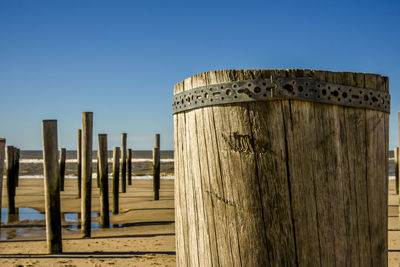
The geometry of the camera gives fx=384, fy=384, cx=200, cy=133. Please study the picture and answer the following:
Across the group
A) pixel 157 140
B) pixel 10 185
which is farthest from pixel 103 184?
pixel 157 140

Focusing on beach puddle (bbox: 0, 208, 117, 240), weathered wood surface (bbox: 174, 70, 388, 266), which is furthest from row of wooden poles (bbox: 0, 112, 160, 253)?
weathered wood surface (bbox: 174, 70, 388, 266)

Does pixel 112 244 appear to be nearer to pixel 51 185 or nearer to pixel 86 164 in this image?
pixel 51 185

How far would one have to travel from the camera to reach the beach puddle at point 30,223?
27.8ft

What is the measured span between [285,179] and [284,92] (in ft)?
1.15

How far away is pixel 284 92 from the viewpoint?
1535mm

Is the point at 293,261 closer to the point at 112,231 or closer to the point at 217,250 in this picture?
the point at 217,250

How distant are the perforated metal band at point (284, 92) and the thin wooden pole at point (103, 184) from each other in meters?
7.73

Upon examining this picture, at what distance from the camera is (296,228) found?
1552 millimetres

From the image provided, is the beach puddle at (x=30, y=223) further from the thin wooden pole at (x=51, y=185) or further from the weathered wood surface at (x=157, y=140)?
the weathered wood surface at (x=157, y=140)

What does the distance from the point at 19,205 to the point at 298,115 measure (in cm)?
1312

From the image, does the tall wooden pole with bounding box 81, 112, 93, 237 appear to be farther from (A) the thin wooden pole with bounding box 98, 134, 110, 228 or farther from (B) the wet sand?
(A) the thin wooden pole with bounding box 98, 134, 110, 228

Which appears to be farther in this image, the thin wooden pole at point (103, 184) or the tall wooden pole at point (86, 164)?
the thin wooden pole at point (103, 184)

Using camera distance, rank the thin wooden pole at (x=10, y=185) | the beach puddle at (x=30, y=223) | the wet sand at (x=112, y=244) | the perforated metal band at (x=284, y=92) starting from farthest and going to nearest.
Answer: the thin wooden pole at (x=10, y=185) → the beach puddle at (x=30, y=223) → the wet sand at (x=112, y=244) → the perforated metal band at (x=284, y=92)

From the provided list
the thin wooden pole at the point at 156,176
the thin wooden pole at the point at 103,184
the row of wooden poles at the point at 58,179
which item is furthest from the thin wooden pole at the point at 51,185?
the thin wooden pole at the point at 156,176
